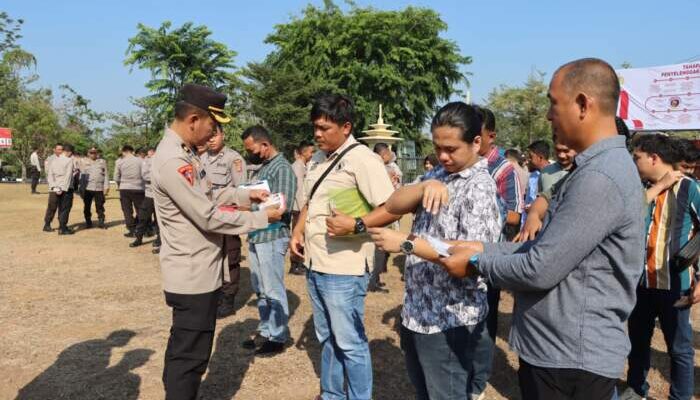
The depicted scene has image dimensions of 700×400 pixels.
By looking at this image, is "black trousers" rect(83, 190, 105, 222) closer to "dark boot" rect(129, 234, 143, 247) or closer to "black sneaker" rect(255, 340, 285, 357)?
"dark boot" rect(129, 234, 143, 247)

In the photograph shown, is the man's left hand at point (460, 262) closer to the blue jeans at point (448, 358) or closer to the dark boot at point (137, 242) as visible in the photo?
the blue jeans at point (448, 358)

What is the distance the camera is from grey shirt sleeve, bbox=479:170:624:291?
1.46 metres

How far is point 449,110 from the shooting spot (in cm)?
224

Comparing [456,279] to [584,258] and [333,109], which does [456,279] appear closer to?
[584,258]

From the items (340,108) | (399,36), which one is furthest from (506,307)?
(399,36)

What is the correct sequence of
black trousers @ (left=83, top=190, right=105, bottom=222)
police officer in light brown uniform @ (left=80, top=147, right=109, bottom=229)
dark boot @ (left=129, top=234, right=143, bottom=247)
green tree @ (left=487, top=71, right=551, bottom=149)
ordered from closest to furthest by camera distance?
dark boot @ (left=129, top=234, right=143, bottom=247)
police officer in light brown uniform @ (left=80, top=147, right=109, bottom=229)
black trousers @ (left=83, top=190, right=105, bottom=222)
green tree @ (left=487, top=71, right=551, bottom=149)

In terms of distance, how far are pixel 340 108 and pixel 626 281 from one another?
2037 mm

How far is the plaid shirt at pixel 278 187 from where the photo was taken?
446cm

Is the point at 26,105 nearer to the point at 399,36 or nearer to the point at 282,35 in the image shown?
the point at 282,35

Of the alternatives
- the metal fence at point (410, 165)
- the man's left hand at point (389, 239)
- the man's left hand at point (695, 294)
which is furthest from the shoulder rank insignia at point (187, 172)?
the metal fence at point (410, 165)

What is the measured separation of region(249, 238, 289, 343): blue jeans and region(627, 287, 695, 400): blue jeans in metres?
2.83

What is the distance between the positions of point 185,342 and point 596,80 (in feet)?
7.98

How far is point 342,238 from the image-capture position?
10.0 ft

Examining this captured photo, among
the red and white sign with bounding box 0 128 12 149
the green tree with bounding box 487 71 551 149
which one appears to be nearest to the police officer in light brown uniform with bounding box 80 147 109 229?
the red and white sign with bounding box 0 128 12 149
